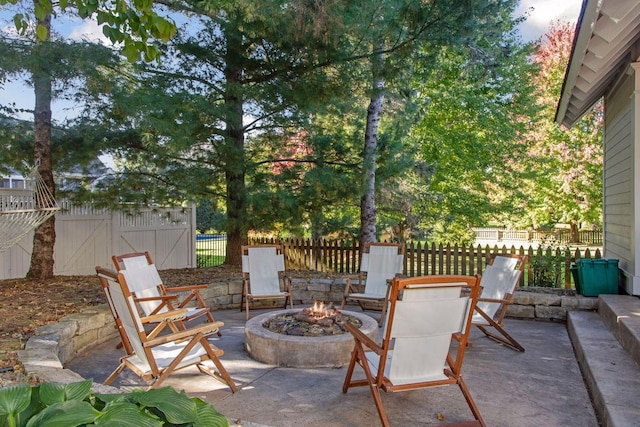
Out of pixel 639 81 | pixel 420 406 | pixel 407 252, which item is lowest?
pixel 420 406

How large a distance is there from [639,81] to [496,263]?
242 cm

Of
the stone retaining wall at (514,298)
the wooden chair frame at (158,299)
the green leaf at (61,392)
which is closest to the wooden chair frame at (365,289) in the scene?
the stone retaining wall at (514,298)

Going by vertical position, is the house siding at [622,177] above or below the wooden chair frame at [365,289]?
above

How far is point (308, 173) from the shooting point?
7465 millimetres

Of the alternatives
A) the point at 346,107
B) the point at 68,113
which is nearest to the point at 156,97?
the point at 68,113

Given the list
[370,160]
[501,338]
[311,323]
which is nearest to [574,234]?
[370,160]

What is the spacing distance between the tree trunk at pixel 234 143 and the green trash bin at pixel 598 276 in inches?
191

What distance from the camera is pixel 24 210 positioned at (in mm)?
4906

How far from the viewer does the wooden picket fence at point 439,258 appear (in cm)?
673

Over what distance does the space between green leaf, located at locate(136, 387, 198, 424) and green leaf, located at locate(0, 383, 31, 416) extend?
0.38 meters

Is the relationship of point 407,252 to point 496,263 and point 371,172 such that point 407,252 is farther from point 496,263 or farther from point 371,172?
point 496,263

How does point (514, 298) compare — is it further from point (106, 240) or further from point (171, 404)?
point (106, 240)

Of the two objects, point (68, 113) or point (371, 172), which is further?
point (371, 172)

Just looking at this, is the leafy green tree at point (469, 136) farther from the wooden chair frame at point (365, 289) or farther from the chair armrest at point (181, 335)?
the chair armrest at point (181, 335)
